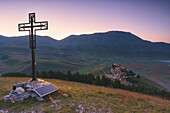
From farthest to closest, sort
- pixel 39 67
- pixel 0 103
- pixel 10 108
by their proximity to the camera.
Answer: pixel 39 67 → pixel 0 103 → pixel 10 108

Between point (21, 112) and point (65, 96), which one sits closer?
point (21, 112)

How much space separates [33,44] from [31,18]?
3.47 metres

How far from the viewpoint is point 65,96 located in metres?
11.6

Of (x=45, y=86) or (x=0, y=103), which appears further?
(x=45, y=86)

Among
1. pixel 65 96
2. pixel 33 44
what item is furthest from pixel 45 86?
pixel 33 44

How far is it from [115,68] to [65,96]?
61455 mm

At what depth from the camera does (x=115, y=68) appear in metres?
68.4

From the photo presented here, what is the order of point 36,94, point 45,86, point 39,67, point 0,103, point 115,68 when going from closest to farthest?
point 0,103 → point 36,94 → point 45,86 → point 115,68 → point 39,67

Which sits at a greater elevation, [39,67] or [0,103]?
[0,103]

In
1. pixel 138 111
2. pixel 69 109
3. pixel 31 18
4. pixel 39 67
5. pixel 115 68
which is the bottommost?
pixel 39 67

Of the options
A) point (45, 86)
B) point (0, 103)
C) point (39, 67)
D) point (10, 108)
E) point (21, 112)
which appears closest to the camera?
point (21, 112)

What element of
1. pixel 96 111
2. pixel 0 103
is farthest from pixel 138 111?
pixel 0 103

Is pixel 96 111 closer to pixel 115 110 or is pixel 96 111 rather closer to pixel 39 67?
pixel 115 110

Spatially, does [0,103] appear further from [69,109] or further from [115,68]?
[115,68]
